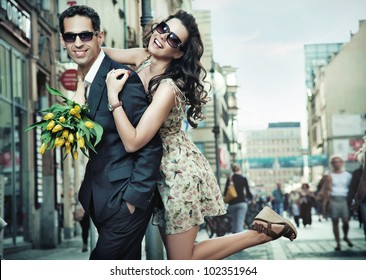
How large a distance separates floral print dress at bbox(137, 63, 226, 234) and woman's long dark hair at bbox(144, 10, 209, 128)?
68 mm

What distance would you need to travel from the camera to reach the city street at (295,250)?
521cm

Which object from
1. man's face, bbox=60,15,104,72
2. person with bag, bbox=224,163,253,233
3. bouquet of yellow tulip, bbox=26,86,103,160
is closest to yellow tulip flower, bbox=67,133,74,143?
bouquet of yellow tulip, bbox=26,86,103,160

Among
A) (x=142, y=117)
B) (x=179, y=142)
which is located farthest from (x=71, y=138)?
(x=179, y=142)

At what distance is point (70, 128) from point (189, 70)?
54 centimetres

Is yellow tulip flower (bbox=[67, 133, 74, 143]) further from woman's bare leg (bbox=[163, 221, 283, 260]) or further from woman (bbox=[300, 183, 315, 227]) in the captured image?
woman (bbox=[300, 183, 315, 227])

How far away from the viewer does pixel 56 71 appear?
6.40 meters

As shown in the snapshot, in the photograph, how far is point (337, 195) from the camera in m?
7.03

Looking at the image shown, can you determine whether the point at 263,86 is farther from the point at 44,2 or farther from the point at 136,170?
the point at 136,170

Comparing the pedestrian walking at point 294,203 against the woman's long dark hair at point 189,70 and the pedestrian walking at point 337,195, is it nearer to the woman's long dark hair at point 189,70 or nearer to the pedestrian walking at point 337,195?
the pedestrian walking at point 337,195

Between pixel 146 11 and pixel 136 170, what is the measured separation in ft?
6.19

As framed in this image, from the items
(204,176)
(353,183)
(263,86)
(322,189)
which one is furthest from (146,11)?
(322,189)

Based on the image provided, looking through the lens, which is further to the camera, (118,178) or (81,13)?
(81,13)

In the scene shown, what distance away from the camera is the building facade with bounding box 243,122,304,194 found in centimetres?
538

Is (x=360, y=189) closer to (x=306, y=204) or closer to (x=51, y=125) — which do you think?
(x=51, y=125)
